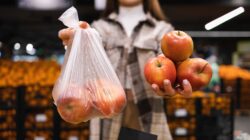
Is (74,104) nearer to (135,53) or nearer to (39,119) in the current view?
(135,53)

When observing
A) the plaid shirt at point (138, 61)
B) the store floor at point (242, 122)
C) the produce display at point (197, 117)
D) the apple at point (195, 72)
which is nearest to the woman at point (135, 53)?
the plaid shirt at point (138, 61)

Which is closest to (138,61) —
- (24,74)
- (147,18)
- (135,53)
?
(135,53)

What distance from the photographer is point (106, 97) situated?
1334mm

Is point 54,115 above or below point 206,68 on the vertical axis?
below

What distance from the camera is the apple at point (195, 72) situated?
53.9 inches

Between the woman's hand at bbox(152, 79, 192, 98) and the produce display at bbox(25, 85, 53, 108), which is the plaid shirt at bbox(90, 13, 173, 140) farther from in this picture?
the produce display at bbox(25, 85, 53, 108)

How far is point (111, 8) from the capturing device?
2459 millimetres

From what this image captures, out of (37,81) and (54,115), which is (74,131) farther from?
(37,81)

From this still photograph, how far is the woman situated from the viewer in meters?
2.38

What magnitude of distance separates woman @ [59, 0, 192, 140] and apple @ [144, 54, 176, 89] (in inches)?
37.3

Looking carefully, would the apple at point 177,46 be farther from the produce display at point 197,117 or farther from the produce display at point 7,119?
the produce display at point 197,117

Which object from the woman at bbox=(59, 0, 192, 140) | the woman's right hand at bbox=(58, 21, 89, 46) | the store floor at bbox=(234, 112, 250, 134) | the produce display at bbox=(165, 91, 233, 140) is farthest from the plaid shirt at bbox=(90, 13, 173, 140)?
the store floor at bbox=(234, 112, 250, 134)

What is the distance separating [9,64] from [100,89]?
13.3 feet

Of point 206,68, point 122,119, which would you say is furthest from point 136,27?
point 206,68
